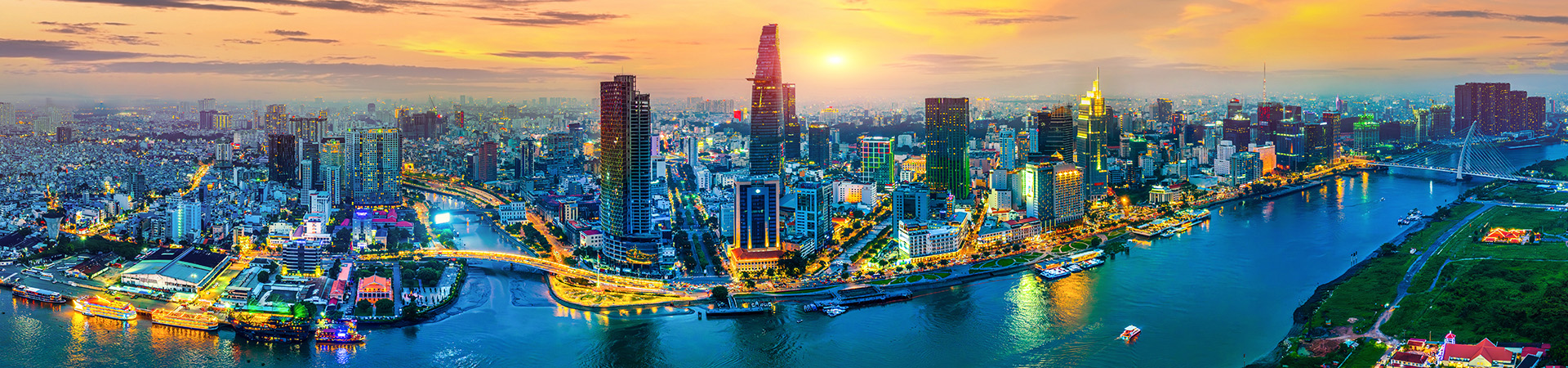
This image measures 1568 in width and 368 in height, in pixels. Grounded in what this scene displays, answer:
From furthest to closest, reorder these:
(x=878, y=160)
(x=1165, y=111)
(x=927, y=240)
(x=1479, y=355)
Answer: (x=1165, y=111) < (x=878, y=160) < (x=927, y=240) < (x=1479, y=355)

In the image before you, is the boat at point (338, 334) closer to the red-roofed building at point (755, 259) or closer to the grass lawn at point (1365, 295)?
the red-roofed building at point (755, 259)

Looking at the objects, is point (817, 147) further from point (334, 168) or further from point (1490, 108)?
point (1490, 108)

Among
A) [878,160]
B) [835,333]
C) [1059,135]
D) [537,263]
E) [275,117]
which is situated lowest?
[835,333]

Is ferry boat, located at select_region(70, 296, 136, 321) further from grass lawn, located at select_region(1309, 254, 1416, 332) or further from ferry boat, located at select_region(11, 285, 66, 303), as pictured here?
grass lawn, located at select_region(1309, 254, 1416, 332)

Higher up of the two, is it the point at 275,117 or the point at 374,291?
the point at 275,117

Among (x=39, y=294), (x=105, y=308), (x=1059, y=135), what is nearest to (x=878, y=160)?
(x=1059, y=135)
